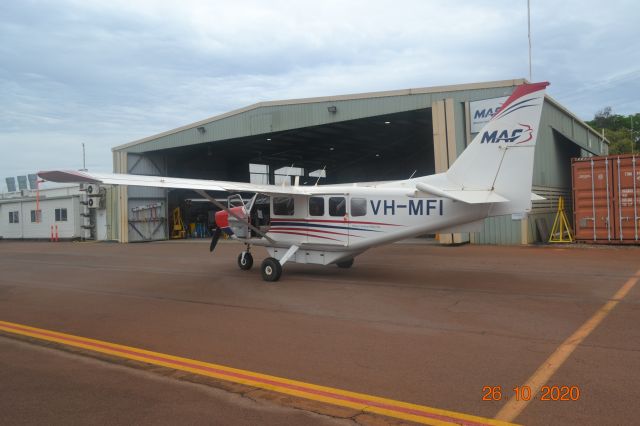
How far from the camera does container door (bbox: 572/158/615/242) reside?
59.9 feet

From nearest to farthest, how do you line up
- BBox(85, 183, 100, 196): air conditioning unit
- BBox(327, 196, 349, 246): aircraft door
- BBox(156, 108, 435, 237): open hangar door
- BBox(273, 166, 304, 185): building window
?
1. BBox(327, 196, 349, 246): aircraft door
2. BBox(156, 108, 435, 237): open hangar door
3. BBox(85, 183, 100, 196): air conditioning unit
4. BBox(273, 166, 304, 185): building window

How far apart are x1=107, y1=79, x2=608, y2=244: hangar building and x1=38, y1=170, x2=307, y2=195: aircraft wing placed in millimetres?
7574

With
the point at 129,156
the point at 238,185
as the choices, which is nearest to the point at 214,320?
the point at 238,185

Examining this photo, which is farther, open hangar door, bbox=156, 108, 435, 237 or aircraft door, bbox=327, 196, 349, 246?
open hangar door, bbox=156, 108, 435, 237

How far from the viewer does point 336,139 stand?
95.9 ft

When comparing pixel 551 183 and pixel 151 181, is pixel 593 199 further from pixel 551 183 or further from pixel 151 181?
pixel 151 181

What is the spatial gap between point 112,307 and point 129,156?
23139 millimetres

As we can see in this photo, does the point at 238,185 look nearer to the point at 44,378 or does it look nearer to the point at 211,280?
the point at 211,280

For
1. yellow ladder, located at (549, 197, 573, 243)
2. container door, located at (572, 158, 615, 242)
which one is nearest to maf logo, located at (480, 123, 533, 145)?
container door, located at (572, 158, 615, 242)

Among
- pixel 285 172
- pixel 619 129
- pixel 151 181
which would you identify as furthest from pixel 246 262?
pixel 619 129

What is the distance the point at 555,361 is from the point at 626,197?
1577 cm

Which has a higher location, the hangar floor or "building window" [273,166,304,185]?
"building window" [273,166,304,185]

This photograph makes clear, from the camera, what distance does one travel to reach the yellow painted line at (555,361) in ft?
13.4
